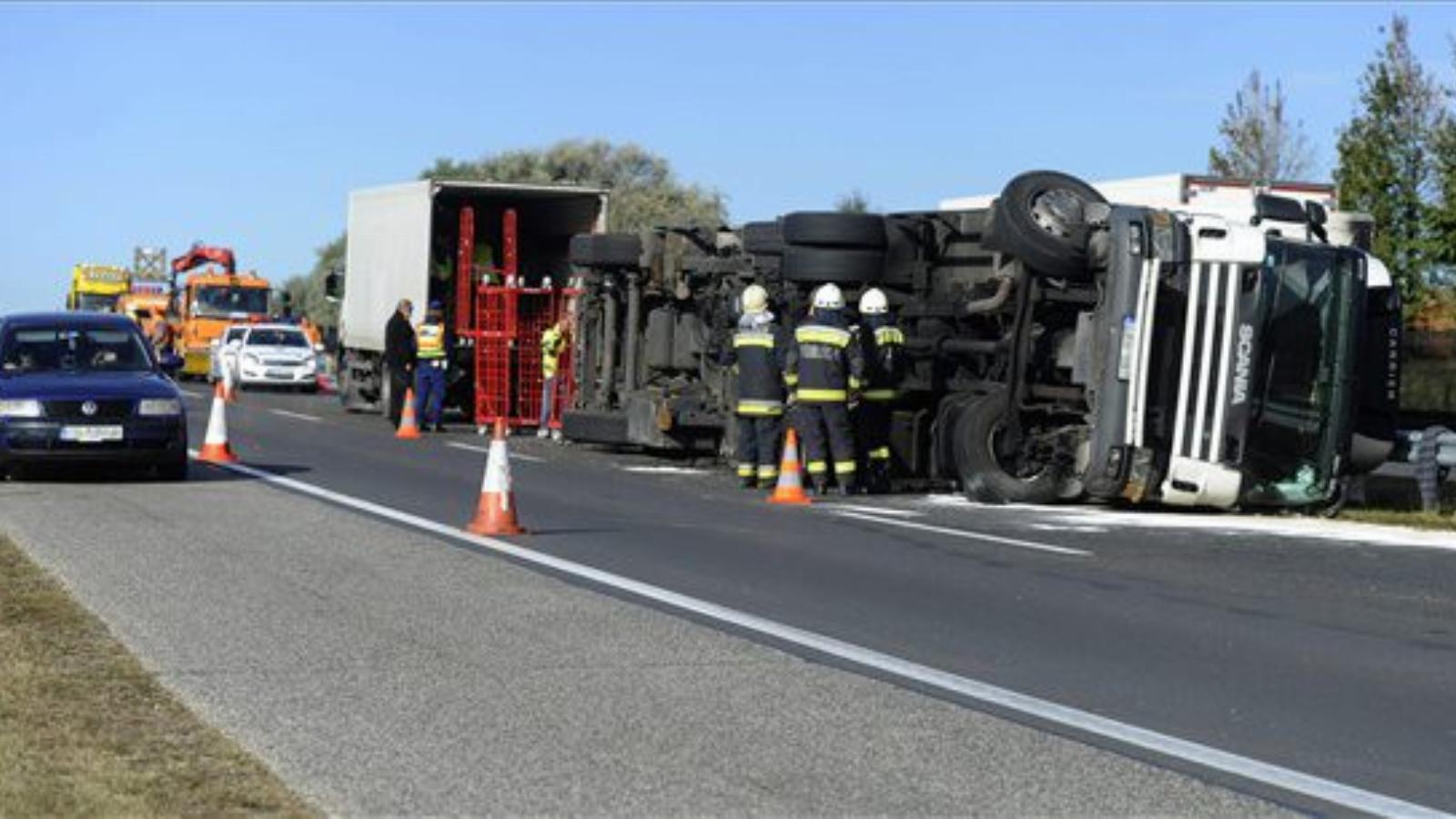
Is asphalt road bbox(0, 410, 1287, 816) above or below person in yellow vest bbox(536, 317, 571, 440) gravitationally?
below

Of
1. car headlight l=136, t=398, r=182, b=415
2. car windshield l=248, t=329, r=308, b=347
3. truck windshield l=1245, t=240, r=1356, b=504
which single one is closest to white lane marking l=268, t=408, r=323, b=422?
car windshield l=248, t=329, r=308, b=347

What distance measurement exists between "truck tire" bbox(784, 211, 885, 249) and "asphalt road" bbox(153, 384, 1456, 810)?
8.19 feet

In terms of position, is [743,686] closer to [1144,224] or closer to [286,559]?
[286,559]

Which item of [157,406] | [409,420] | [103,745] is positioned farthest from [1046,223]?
[103,745]

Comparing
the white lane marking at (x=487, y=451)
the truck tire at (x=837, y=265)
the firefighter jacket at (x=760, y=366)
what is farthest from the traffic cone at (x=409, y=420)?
the firefighter jacket at (x=760, y=366)

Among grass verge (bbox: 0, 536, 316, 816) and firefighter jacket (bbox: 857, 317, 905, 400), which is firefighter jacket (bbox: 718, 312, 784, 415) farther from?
grass verge (bbox: 0, 536, 316, 816)

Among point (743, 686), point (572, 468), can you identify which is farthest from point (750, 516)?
point (743, 686)

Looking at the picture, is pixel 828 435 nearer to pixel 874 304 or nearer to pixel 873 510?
pixel 874 304

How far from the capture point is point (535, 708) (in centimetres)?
861

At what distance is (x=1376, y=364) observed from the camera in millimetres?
19797

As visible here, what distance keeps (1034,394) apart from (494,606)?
871 cm

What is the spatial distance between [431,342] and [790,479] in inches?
479

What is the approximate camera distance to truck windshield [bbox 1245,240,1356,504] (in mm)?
18266

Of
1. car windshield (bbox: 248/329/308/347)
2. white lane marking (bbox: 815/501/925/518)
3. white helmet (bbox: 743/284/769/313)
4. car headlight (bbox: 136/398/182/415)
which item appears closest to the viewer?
white lane marking (bbox: 815/501/925/518)
